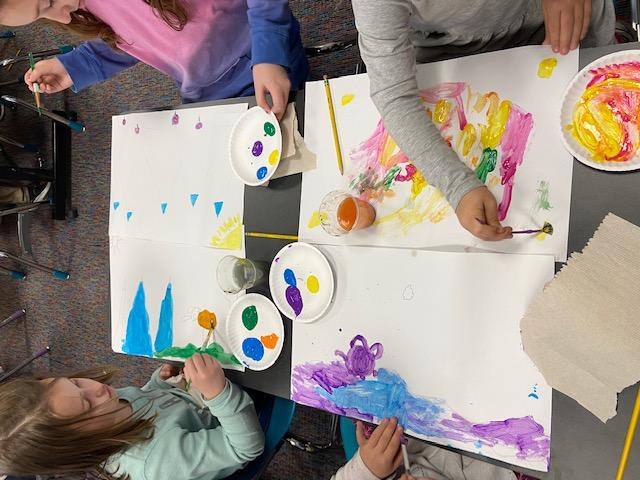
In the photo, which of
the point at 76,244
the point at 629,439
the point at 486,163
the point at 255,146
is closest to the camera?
the point at 629,439

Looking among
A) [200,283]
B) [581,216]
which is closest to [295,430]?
[200,283]

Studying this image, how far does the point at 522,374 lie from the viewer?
687 millimetres

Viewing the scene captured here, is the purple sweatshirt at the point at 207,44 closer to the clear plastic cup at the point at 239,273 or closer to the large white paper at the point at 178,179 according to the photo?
the large white paper at the point at 178,179

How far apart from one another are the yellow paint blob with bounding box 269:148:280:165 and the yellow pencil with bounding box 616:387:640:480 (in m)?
0.68

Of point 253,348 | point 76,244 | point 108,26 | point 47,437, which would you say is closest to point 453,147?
point 253,348

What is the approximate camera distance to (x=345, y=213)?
2.65ft

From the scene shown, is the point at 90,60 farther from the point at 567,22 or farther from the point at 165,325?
the point at 567,22

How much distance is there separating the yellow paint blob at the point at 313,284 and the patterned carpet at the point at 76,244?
3.77ft

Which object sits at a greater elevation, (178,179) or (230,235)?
(178,179)

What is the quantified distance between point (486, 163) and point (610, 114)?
171 millimetres

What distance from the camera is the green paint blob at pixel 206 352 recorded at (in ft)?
3.24

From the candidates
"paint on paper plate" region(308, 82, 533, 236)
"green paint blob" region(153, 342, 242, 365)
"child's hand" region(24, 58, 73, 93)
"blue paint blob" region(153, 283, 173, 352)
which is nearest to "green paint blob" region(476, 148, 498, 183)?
"paint on paper plate" region(308, 82, 533, 236)

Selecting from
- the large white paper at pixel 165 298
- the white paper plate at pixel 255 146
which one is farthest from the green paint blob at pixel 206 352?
the white paper plate at pixel 255 146

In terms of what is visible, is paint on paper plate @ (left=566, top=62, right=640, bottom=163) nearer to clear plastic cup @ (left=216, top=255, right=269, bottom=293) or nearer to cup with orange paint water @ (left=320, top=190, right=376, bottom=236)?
cup with orange paint water @ (left=320, top=190, right=376, bottom=236)
